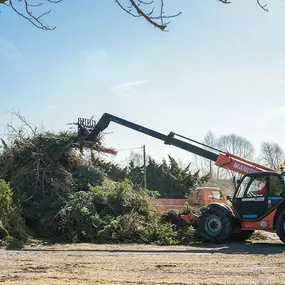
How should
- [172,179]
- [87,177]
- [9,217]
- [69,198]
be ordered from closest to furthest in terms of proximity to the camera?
[9,217], [69,198], [87,177], [172,179]

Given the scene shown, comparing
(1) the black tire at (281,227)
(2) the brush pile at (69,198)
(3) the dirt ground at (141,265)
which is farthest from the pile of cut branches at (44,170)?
(1) the black tire at (281,227)

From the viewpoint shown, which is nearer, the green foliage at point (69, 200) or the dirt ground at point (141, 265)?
the dirt ground at point (141, 265)

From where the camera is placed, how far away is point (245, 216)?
1495 centimetres

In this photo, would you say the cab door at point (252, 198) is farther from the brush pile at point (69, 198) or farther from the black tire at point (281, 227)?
the brush pile at point (69, 198)

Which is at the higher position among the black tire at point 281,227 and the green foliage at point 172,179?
the green foliage at point 172,179

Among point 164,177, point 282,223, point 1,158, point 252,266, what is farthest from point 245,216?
point 164,177

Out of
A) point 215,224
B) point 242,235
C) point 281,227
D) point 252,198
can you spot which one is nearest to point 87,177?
point 215,224

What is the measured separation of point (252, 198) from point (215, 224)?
144 centimetres

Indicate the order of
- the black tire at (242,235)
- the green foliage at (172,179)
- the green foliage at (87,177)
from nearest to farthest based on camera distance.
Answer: the black tire at (242,235)
the green foliage at (87,177)
the green foliage at (172,179)

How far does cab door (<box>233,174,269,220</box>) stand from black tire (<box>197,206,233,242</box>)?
46cm

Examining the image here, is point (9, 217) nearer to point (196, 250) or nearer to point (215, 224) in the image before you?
point (196, 250)

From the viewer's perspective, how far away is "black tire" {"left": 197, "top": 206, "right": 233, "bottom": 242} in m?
14.9

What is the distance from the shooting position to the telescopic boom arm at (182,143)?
53.8 ft

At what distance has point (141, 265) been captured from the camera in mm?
9422
